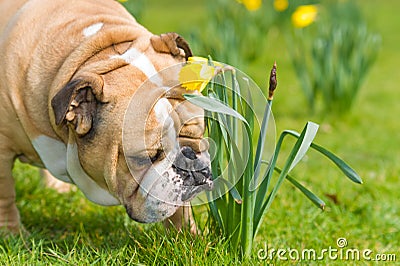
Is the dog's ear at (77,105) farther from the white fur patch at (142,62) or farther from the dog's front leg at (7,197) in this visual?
the dog's front leg at (7,197)

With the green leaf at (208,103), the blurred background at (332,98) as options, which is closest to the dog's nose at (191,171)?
the green leaf at (208,103)

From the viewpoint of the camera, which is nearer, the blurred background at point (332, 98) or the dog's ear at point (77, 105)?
the dog's ear at point (77, 105)

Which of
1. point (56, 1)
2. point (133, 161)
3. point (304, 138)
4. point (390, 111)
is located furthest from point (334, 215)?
point (390, 111)

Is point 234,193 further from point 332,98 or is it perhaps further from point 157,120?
point 332,98

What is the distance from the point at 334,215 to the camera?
3.06 meters

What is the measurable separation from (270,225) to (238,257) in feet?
1.99

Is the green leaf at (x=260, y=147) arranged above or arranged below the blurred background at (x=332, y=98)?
above

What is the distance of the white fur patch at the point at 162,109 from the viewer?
6.70ft

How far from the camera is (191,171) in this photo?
81.4 inches

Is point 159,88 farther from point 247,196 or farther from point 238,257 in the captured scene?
point 238,257

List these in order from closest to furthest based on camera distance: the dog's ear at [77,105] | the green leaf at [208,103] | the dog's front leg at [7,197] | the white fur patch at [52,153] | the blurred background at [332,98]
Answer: the green leaf at [208,103]
the dog's ear at [77,105]
the white fur patch at [52,153]
the dog's front leg at [7,197]
the blurred background at [332,98]

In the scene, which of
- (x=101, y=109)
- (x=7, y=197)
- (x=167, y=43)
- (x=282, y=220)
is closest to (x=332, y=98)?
(x=282, y=220)

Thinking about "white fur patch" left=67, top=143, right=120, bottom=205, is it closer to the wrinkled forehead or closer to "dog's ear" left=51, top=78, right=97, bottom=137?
"dog's ear" left=51, top=78, right=97, bottom=137

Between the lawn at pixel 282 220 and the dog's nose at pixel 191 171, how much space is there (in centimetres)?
22
